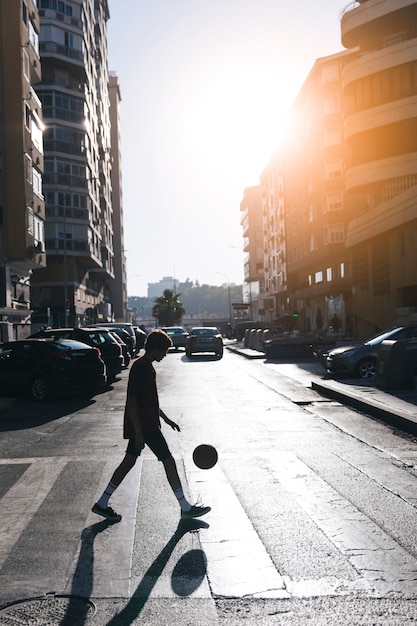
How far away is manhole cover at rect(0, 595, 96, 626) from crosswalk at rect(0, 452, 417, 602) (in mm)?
146

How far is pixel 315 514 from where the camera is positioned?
21.4 feet

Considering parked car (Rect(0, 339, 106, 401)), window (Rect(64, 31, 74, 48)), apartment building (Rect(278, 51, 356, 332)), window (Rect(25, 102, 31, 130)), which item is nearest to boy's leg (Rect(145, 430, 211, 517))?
parked car (Rect(0, 339, 106, 401))

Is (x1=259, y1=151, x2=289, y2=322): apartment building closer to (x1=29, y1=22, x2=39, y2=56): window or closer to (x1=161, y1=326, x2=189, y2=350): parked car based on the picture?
(x1=161, y1=326, x2=189, y2=350): parked car

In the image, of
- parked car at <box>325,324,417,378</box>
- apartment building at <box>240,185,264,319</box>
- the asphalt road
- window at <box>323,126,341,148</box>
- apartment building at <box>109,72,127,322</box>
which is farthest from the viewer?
apartment building at <box>240,185,264,319</box>

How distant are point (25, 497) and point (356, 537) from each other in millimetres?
3479

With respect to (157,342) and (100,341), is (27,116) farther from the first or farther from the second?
(157,342)

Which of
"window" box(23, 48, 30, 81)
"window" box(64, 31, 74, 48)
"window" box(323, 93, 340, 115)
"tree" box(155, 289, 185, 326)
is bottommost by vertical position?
"tree" box(155, 289, 185, 326)

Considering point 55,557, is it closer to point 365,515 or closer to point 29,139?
point 365,515

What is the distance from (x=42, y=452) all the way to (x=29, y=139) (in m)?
36.5

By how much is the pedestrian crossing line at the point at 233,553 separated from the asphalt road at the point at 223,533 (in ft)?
0.05

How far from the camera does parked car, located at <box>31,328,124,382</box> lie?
861 inches

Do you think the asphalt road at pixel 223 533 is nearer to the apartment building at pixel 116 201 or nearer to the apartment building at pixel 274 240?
the apartment building at pixel 274 240

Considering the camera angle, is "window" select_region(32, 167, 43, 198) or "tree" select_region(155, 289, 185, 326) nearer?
"window" select_region(32, 167, 43, 198)

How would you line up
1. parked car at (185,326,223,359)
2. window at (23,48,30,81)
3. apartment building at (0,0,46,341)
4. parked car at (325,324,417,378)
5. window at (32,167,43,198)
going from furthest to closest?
window at (32,167,43,198) < window at (23,48,30,81) < apartment building at (0,0,46,341) < parked car at (185,326,223,359) < parked car at (325,324,417,378)
